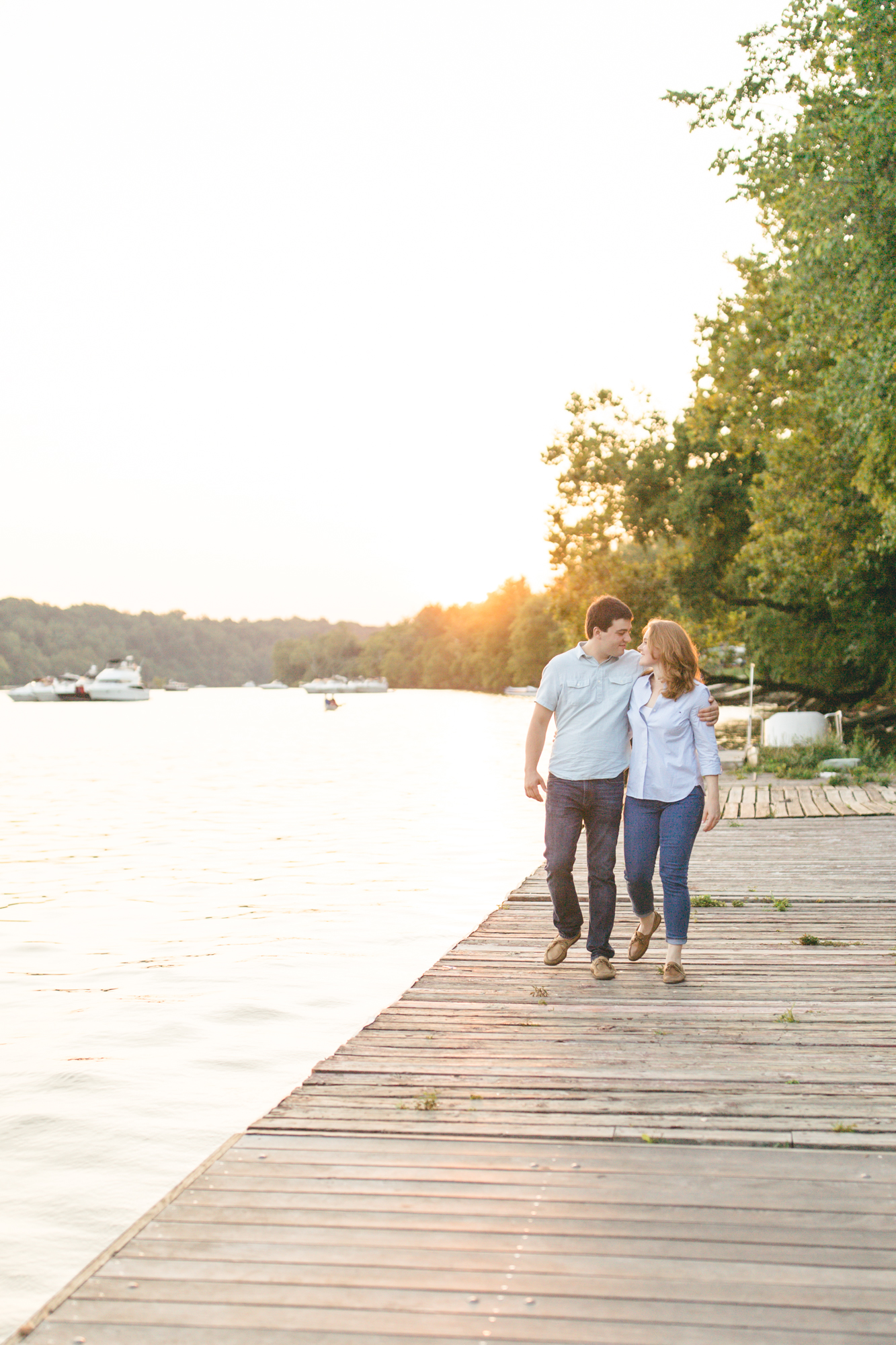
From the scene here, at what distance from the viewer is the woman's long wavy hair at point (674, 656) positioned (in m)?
5.62

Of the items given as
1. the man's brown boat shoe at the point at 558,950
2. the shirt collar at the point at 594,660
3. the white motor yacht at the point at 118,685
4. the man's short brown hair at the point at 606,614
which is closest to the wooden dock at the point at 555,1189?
the man's brown boat shoe at the point at 558,950

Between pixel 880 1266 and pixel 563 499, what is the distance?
113 feet

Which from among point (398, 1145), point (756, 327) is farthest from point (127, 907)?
point (756, 327)

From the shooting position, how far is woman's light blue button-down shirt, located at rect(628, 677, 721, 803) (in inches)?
224

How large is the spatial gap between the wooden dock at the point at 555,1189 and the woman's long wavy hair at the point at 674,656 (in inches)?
57.3

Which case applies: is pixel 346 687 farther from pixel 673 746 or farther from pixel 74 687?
pixel 673 746

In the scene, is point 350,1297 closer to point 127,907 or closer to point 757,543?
point 127,907

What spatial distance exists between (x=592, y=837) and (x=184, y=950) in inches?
238

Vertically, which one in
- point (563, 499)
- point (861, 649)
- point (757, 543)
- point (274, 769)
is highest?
point (563, 499)

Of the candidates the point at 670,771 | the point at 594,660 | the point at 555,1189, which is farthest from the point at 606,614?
the point at 555,1189

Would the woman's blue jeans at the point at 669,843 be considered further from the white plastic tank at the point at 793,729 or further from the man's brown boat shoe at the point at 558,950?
the white plastic tank at the point at 793,729

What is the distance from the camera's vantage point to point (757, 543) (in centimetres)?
2486

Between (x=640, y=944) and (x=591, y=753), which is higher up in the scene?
(x=591, y=753)

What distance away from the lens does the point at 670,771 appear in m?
5.73
